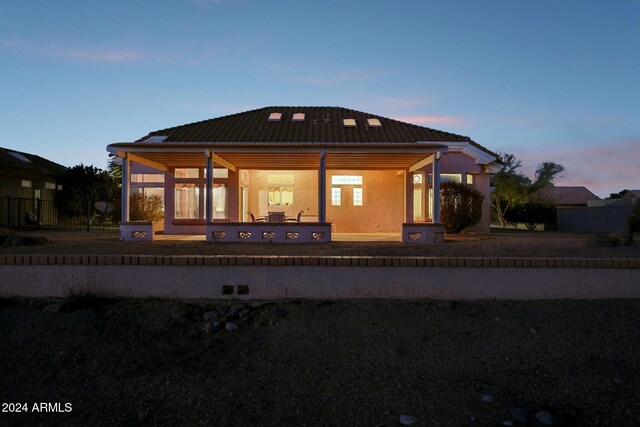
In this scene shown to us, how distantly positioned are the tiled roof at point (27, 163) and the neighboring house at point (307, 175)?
979 cm

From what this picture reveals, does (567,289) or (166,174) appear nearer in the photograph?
(567,289)

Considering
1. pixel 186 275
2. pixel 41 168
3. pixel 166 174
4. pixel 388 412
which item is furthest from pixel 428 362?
→ pixel 41 168

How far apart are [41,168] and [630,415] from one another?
1154 inches

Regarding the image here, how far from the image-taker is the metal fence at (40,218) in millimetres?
20078

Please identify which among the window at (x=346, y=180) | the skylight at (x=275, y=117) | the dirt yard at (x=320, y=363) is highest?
the skylight at (x=275, y=117)

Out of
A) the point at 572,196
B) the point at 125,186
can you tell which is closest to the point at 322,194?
the point at 125,186

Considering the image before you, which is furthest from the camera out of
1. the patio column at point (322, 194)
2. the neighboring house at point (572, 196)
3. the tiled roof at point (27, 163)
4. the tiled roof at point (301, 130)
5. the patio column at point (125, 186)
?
the neighboring house at point (572, 196)

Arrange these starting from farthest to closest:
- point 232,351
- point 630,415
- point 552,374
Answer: point 232,351, point 552,374, point 630,415

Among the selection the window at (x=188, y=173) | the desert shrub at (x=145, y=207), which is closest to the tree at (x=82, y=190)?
the desert shrub at (x=145, y=207)

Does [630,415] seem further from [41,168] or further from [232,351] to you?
[41,168]

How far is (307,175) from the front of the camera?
16.6 m

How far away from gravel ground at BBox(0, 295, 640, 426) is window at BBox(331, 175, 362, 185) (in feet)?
37.3

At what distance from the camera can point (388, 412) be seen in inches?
135

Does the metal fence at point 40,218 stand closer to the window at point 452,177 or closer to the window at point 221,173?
the window at point 221,173
